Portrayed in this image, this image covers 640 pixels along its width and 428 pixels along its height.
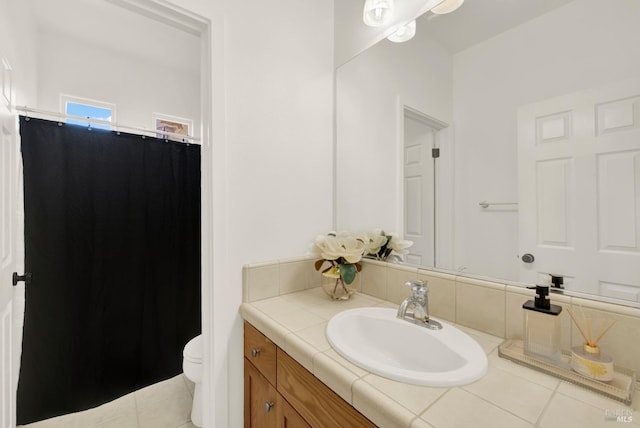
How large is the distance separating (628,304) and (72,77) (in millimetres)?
3561

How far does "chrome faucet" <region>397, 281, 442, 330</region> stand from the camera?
85 cm

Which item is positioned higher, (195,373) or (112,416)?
(195,373)

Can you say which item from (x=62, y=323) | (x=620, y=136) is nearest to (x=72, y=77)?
(x=62, y=323)

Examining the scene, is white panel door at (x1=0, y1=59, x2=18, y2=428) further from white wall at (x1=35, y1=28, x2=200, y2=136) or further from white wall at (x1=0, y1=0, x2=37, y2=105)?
white wall at (x1=35, y1=28, x2=200, y2=136)

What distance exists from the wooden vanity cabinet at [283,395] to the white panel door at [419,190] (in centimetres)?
62

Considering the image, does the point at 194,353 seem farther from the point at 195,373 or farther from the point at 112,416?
the point at 112,416

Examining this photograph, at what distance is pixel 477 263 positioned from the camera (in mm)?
902

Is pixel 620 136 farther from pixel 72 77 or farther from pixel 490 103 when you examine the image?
pixel 72 77

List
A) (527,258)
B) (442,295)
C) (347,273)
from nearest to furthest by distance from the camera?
(527,258)
(442,295)
(347,273)

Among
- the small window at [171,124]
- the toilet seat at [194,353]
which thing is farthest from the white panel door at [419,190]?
the small window at [171,124]

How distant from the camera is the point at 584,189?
694mm

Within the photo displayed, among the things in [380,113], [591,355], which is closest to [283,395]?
[591,355]

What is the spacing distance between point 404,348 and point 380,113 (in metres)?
1.00

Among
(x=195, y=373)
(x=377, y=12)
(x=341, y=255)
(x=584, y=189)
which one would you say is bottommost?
(x=195, y=373)
